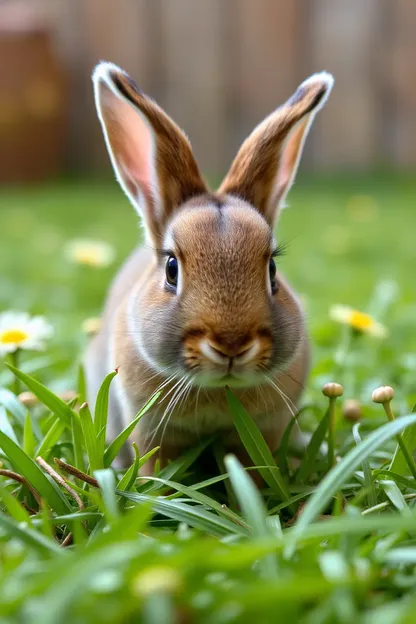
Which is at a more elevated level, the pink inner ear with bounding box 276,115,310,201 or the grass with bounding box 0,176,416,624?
the pink inner ear with bounding box 276,115,310,201

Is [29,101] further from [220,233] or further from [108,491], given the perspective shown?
[108,491]

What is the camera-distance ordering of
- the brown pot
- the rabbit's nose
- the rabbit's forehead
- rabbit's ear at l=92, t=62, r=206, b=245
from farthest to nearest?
the brown pot < rabbit's ear at l=92, t=62, r=206, b=245 < the rabbit's forehead < the rabbit's nose

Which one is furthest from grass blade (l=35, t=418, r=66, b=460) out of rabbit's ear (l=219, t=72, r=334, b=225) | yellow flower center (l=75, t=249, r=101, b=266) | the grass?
yellow flower center (l=75, t=249, r=101, b=266)

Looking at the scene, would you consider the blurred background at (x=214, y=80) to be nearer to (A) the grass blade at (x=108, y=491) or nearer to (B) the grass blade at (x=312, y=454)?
(B) the grass blade at (x=312, y=454)

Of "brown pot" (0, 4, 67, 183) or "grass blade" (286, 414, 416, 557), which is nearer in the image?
"grass blade" (286, 414, 416, 557)

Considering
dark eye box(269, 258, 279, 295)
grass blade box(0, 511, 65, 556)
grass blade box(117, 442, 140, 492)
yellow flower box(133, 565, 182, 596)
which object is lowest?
grass blade box(117, 442, 140, 492)

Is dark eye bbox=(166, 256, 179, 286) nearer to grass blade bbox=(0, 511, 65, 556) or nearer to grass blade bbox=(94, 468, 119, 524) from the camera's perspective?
grass blade bbox=(94, 468, 119, 524)

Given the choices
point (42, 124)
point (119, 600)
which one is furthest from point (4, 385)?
point (42, 124)
